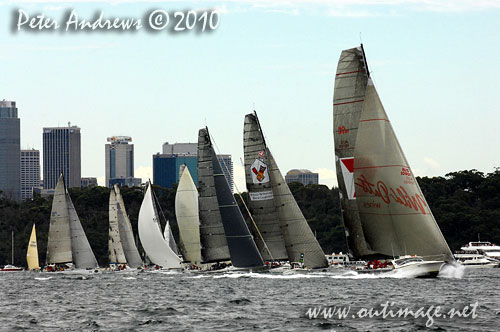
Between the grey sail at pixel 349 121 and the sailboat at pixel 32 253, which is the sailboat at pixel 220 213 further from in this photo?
the sailboat at pixel 32 253

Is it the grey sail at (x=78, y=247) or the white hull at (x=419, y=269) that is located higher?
→ the grey sail at (x=78, y=247)

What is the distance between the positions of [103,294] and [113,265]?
55971mm

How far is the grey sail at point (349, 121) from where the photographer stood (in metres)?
66.4

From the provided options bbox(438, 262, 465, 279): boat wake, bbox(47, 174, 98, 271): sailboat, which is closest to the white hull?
bbox(438, 262, 465, 279): boat wake

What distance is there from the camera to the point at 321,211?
538 ft

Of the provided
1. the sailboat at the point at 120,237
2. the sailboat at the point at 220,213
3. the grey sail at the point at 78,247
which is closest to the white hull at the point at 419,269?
the sailboat at the point at 220,213

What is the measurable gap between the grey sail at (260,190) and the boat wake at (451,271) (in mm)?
18913

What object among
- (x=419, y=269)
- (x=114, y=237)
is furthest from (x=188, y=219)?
(x=419, y=269)

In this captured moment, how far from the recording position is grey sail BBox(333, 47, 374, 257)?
6644 centimetres

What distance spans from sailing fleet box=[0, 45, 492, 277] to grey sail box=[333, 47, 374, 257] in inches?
2.6

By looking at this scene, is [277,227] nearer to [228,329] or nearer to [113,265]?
[228,329]

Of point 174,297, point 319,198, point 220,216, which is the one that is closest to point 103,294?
point 174,297

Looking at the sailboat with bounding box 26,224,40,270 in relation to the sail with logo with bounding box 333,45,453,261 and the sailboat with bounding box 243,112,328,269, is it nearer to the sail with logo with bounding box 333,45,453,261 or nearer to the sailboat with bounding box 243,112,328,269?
the sailboat with bounding box 243,112,328,269

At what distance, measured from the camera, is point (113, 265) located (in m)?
123
